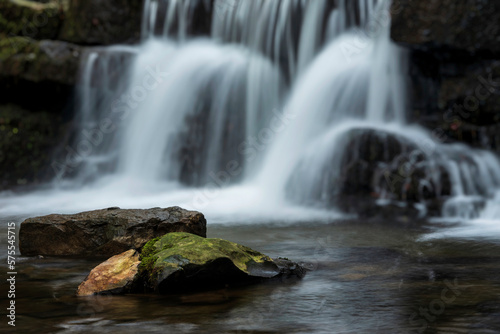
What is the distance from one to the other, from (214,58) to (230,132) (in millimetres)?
1847

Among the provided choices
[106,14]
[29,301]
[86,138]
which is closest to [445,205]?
[29,301]

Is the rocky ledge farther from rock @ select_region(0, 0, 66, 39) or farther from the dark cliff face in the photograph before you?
rock @ select_region(0, 0, 66, 39)

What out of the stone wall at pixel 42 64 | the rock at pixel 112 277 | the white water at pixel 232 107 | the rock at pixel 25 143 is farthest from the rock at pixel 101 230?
the rock at pixel 25 143

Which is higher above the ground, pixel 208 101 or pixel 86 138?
pixel 208 101

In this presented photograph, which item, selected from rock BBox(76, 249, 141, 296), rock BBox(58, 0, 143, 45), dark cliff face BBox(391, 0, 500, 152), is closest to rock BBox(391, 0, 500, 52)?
dark cliff face BBox(391, 0, 500, 152)

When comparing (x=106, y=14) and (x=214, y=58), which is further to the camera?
(x=106, y=14)

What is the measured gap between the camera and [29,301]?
13.5ft

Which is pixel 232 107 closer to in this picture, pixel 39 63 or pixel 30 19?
pixel 39 63

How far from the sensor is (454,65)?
10766mm

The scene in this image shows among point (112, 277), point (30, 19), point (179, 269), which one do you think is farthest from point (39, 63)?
point (179, 269)

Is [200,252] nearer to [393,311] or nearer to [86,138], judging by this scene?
[393,311]

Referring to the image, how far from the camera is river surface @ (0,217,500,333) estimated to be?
3.56m

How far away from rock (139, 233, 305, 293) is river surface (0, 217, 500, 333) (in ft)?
0.44

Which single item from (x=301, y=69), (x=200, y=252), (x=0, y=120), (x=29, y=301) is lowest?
(x=29, y=301)
